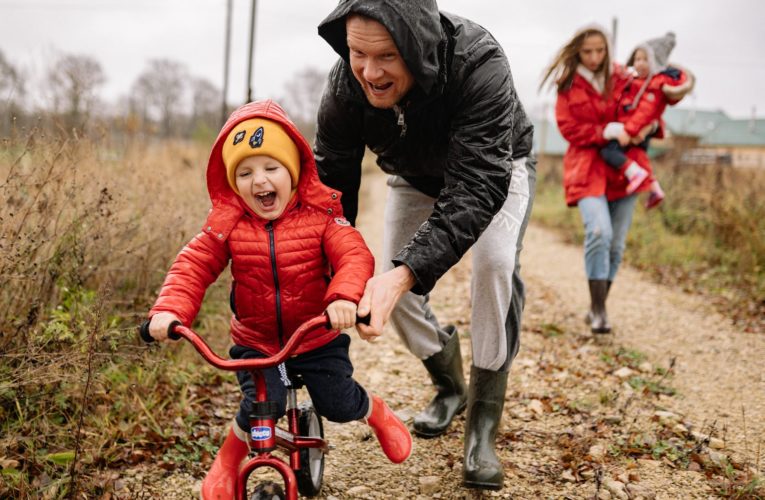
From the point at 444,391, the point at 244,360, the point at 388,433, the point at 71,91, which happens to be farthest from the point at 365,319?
the point at 71,91

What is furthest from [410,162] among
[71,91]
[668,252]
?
[668,252]

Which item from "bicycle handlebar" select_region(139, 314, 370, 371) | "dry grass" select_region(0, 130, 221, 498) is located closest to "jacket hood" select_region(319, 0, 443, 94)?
"bicycle handlebar" select_region(139, 314, 370, 371)

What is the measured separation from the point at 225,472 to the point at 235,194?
1124 mm

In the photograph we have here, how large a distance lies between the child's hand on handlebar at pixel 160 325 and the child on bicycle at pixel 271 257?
0.16 metres

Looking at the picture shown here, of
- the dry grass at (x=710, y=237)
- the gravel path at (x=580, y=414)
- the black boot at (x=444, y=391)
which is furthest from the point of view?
the dry grass at (x=710, y=237)

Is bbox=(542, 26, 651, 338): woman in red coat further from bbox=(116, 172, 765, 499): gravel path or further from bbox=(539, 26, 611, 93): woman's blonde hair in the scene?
bbox=(116, 172, 765, 499): gravel path

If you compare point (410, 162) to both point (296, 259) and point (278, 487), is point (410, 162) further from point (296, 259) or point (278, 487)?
point (278, 487)

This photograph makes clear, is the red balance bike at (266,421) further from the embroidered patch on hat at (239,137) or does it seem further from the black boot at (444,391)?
the black boot at (444,391)

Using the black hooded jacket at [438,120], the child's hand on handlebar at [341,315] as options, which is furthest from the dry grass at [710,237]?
the child's hand on handlebar at [341,315]

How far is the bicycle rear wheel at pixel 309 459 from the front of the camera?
2.80 m

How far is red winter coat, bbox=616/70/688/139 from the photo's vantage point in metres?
5.20

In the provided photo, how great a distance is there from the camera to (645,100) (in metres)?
5.29

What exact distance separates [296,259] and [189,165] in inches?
215

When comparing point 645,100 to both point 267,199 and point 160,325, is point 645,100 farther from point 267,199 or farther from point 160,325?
point 160,325
